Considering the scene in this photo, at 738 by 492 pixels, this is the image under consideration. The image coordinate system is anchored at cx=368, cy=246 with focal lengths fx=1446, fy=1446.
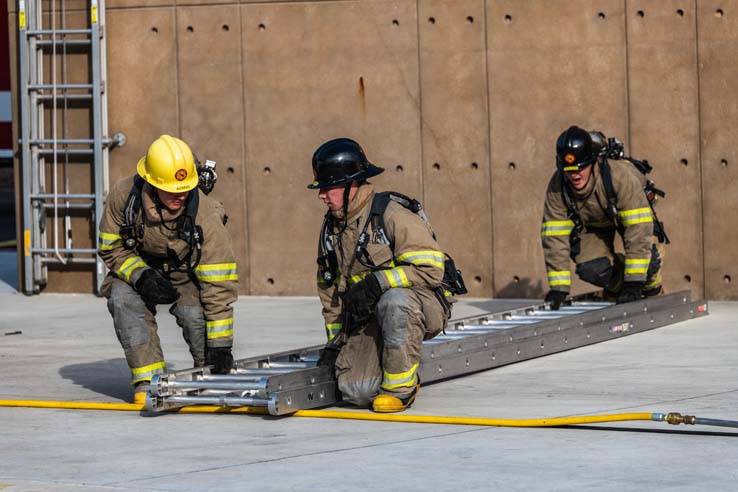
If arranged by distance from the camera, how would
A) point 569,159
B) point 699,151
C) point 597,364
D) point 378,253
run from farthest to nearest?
point 699,151 < point 569,159 < point 597,364 < point 378,253

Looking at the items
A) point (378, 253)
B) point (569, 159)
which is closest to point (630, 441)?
point (378, 253)

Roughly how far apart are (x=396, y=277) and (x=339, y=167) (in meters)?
0.64

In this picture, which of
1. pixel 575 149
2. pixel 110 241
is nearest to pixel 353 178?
pixel 110 241

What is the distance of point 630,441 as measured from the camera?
622 centimetres

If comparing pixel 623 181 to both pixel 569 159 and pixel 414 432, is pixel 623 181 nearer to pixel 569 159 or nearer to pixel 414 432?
pixel 569 159

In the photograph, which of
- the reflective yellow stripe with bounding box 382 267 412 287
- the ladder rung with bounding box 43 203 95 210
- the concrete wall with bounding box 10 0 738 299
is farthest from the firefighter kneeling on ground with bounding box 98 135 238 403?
the ladder rung with bounding box 43 203 95 210

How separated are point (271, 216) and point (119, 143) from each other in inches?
67.1

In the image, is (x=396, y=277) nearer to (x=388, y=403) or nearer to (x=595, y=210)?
(x=388, y=403)

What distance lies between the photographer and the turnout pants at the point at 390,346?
7.25m

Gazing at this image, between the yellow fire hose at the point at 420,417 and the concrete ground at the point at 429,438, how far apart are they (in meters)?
0.06

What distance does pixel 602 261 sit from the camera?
36.2 ft

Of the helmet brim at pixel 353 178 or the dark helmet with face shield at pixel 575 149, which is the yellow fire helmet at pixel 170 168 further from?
the dark helmet with face shield at pixel 575 149

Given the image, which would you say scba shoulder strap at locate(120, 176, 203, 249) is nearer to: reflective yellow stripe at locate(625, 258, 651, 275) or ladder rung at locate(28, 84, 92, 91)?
reflective yellow stripe at locate(625, 258, 651, 275)

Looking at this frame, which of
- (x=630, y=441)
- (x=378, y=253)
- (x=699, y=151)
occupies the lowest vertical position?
(x=630, y=441)
